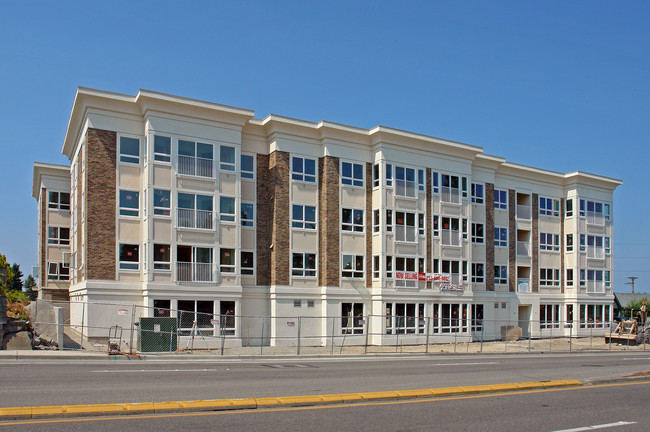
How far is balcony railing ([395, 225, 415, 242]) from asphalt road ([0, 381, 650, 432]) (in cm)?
2383

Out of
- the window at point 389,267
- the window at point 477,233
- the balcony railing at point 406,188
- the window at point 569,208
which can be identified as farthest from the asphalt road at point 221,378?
the window at point 569,208

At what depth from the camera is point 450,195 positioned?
39.0 m

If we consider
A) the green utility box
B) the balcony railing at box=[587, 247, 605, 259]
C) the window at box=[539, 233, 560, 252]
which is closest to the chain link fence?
the green utility box

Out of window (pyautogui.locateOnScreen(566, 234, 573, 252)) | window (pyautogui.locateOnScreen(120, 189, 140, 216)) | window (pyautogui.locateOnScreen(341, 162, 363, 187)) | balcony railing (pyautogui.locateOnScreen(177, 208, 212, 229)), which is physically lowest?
window (pyautogui.locateOnScreen(566, 234, 573, 252))

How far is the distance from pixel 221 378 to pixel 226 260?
55.9 ft

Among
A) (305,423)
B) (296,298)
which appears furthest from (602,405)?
(296,298)

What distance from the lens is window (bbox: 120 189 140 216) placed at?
30.1 m

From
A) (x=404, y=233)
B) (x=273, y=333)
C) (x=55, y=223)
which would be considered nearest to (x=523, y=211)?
(x=404, y=233)

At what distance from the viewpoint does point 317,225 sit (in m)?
35.0

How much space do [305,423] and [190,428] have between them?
1.75 m

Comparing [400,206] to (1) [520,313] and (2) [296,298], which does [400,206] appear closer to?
(2) [296,298]

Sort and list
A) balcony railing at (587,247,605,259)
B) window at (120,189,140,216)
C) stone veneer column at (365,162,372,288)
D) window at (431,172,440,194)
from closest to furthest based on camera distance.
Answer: window at (120,189,140,216) → stone veneer column at (365,162,372,288) → window at (431,172,440,194) → balcony railing at (587,247,605,259)

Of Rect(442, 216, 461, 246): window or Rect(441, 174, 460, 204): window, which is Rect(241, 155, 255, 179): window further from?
Rect(442, 216, 461, 246): window

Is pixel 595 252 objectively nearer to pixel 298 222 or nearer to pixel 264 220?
pixel 298 222
